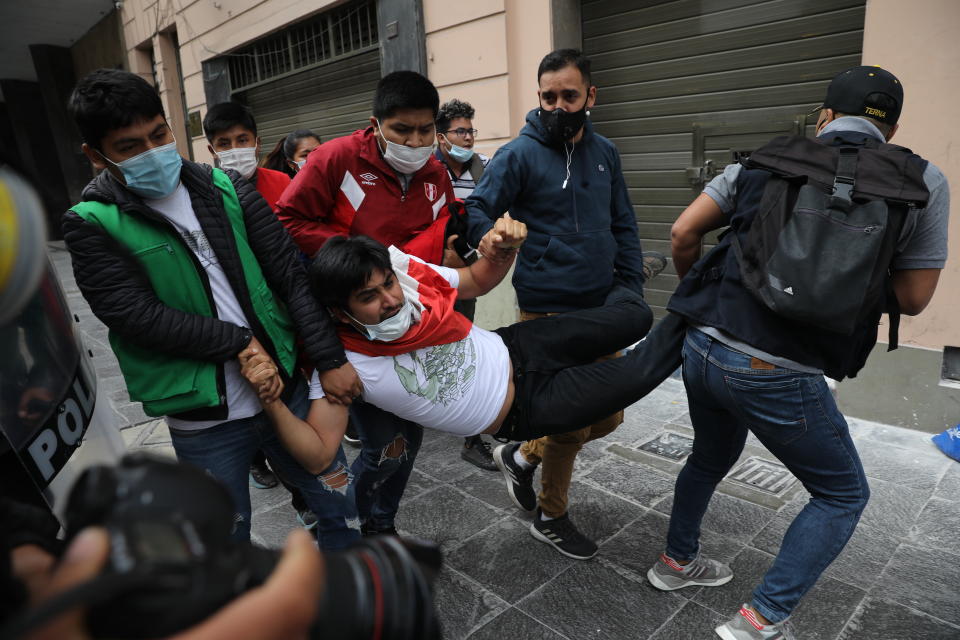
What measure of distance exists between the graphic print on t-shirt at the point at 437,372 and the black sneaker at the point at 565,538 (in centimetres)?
96

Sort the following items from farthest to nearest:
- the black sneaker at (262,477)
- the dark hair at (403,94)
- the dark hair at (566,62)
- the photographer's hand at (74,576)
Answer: the black sneaker at (262,477) < the dark hair at (566,62) < the dark hair at (403,94) < the photographer's hand at (74,576)

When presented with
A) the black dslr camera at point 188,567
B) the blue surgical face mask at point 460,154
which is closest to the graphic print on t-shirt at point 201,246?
the black dslr camera at point 188,567

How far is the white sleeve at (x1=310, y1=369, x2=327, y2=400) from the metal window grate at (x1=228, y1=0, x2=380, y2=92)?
18.0 ft

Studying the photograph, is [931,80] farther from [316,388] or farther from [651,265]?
[316,388]

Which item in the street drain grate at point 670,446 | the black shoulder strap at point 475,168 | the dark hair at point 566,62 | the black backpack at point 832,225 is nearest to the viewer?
the black backpack at point 832,225

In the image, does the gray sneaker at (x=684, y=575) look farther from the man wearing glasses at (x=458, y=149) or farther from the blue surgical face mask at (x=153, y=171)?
the man wearing glasses at (x=458, y=149)

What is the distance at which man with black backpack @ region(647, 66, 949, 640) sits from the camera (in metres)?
1.71

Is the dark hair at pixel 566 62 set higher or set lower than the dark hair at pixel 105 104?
higher

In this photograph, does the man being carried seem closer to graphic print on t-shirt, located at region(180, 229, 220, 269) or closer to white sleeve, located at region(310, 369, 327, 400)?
white sleeve, located at region(310, 369, 327, 400)

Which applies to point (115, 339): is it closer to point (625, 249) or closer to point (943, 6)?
point (625, 249)

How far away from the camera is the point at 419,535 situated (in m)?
3.00

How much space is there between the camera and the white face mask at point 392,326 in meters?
2.10

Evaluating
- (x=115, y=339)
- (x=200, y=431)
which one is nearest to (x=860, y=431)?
(x=200, y=431)

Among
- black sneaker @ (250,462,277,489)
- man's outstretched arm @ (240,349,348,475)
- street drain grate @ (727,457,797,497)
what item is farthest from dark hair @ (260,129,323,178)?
street drain grate @ (727,457,797,497)
